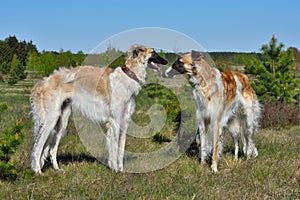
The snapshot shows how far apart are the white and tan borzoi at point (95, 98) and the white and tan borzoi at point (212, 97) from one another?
48 centimetres

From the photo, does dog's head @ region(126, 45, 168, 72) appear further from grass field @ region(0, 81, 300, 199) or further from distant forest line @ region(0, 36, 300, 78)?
grass field @ region(0, 81, 300, 199)

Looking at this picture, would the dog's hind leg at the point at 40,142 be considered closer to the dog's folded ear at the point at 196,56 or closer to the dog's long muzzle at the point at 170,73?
the dog's long muzzle at the point at 170,73

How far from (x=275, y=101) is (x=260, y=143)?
5312 millimetres

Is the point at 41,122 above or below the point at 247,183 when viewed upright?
above

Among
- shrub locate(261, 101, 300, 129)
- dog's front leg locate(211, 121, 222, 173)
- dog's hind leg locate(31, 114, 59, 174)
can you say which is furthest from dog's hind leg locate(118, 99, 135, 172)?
shrub locate(261, 101, 300, 129)

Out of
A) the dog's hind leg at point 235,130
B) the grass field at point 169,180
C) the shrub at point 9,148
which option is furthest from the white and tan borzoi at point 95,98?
the dog's hind leg at point 235,130

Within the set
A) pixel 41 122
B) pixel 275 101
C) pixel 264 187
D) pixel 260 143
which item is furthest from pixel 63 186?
pixel 275 101

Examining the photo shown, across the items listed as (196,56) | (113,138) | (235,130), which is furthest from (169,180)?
(235,130)

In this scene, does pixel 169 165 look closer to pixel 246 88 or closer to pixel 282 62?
pixel 246 88

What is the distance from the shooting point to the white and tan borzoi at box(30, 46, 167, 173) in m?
6.41

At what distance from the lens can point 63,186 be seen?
5180mm

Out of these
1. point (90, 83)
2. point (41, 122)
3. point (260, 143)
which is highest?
point (90, 83)

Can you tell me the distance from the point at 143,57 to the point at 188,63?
0.75m

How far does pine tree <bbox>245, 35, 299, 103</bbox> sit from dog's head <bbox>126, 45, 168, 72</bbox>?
24.9 feet
